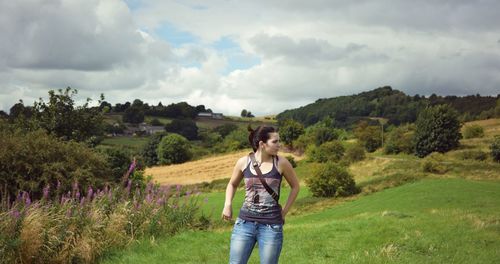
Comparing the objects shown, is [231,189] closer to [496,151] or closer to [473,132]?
[496,151]

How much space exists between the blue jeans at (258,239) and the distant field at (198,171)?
55254mm

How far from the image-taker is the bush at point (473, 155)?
4375 cm

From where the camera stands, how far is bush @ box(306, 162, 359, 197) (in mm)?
36344

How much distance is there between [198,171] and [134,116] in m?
59.3

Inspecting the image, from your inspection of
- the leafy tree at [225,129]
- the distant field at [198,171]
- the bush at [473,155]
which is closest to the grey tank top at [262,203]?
the bush at [473,155]

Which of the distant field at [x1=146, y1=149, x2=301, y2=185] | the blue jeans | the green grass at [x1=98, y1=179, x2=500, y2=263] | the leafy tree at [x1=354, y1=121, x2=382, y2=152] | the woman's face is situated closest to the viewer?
the blue jeans

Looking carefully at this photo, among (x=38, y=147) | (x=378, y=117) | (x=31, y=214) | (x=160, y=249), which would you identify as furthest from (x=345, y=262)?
(x=378, y=117)

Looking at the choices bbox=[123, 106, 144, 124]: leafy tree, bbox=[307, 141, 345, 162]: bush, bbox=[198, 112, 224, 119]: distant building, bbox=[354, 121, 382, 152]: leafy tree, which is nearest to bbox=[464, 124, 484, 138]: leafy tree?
bbox=[354, 121, 382, 152]: leafy tree

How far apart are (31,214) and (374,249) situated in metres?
6.41

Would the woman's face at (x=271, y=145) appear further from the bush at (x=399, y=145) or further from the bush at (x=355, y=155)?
the bush at (x=399, y=145)

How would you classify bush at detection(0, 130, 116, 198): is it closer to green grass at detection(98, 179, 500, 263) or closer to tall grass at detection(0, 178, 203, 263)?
tall grass at detection(0, 178, 203, 263)

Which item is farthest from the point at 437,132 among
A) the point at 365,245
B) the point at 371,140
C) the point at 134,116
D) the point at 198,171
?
the point at 134,116

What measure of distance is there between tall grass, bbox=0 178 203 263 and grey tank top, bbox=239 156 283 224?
4.67 meters

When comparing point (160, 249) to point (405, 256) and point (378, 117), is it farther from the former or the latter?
point (378, 117)
